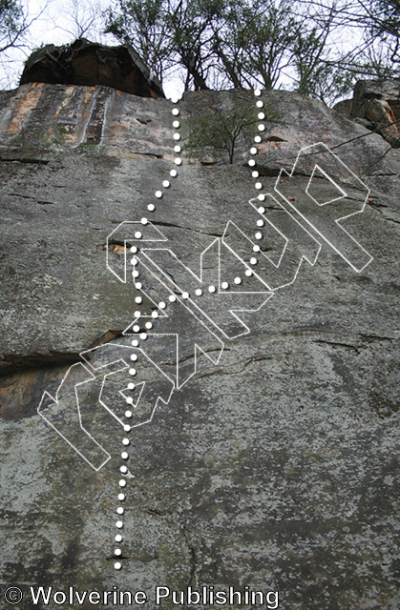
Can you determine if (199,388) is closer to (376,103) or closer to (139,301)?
(139,301)

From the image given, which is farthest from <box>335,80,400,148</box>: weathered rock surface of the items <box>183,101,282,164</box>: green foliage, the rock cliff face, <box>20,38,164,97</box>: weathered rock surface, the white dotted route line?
the white dotted route line

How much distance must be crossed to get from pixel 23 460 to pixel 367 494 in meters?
1.77

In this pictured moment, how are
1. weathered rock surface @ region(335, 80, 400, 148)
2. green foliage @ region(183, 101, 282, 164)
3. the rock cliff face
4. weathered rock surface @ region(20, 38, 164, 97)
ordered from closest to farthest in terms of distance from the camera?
the rock cliff face
green foliage @ region(183, 101, 282, 164)
weathered rock surface @ region(20, 38, 164, 97)
weathered rock surface @ region(335, 80, 400, 148)

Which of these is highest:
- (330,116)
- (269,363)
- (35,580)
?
(330,116)

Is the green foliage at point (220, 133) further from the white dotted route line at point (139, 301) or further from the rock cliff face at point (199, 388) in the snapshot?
the white dotted route line at point (139, 301)

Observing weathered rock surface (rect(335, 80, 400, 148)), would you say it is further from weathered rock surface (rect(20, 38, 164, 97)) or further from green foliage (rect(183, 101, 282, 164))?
weathered rock surface (rect(20, 38, 164, 97))

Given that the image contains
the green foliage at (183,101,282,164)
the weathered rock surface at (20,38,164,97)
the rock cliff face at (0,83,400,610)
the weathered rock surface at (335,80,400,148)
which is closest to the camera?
the rock cliff face at (0,83,400,610)

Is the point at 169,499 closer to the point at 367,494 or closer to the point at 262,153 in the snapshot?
the point at 367,494

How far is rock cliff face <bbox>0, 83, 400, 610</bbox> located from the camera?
2062 mm

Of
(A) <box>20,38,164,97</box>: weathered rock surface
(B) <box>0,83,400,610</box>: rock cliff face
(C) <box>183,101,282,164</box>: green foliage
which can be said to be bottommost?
(B) <box>0,83,400,610</box>: rock cliff face

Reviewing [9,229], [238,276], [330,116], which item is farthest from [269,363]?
[330,116]

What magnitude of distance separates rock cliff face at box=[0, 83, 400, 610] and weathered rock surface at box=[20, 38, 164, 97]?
2.75 m

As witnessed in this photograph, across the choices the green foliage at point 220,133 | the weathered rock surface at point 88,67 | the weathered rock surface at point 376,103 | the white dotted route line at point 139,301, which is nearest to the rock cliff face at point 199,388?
the white dotted route line at point 139,301

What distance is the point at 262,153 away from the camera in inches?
213
